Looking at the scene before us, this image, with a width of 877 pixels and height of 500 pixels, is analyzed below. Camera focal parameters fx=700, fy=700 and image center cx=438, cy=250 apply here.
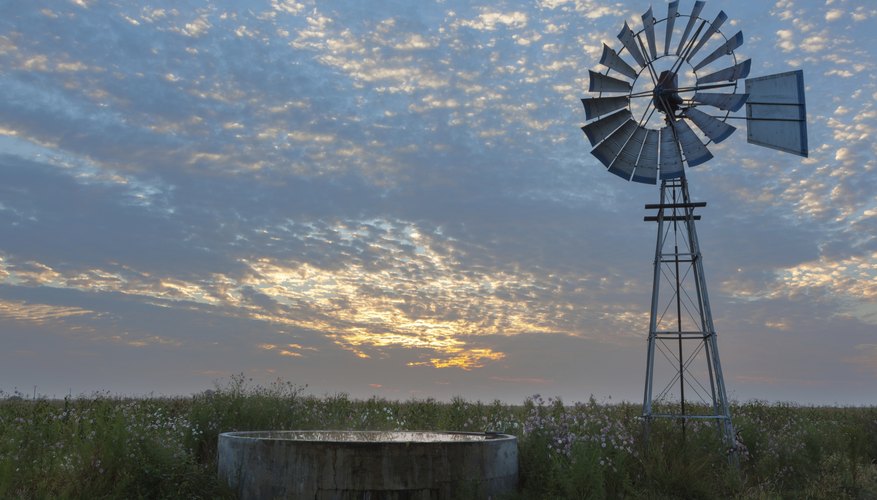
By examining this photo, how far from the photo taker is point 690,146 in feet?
54.0

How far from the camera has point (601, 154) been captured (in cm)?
1697

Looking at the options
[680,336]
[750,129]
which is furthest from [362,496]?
[750,129]

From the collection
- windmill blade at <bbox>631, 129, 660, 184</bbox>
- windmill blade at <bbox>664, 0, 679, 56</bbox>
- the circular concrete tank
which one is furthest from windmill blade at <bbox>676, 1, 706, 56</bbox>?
the circular concrete tank

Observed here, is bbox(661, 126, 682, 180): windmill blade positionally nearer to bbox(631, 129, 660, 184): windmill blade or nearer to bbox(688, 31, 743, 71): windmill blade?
bbox(631, 129, 660, 184): windmill blade

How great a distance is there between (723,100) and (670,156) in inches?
66.1

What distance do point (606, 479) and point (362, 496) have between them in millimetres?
5056

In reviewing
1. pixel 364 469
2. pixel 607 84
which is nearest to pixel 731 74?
pixel 607 84

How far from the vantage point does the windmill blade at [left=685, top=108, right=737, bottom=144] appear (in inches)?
626

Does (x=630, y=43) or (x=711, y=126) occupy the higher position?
(x=630, y=43)

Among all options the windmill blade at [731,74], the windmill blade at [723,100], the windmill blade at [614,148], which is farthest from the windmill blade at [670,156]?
the windmill blade at [731,74]

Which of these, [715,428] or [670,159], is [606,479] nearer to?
[715,428]

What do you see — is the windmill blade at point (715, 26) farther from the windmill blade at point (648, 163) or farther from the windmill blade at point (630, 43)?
the windmill blade at point (648, 163)

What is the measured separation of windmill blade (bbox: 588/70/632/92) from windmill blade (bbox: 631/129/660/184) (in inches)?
53.4

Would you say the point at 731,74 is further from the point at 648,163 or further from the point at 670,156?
the point at 648,163
